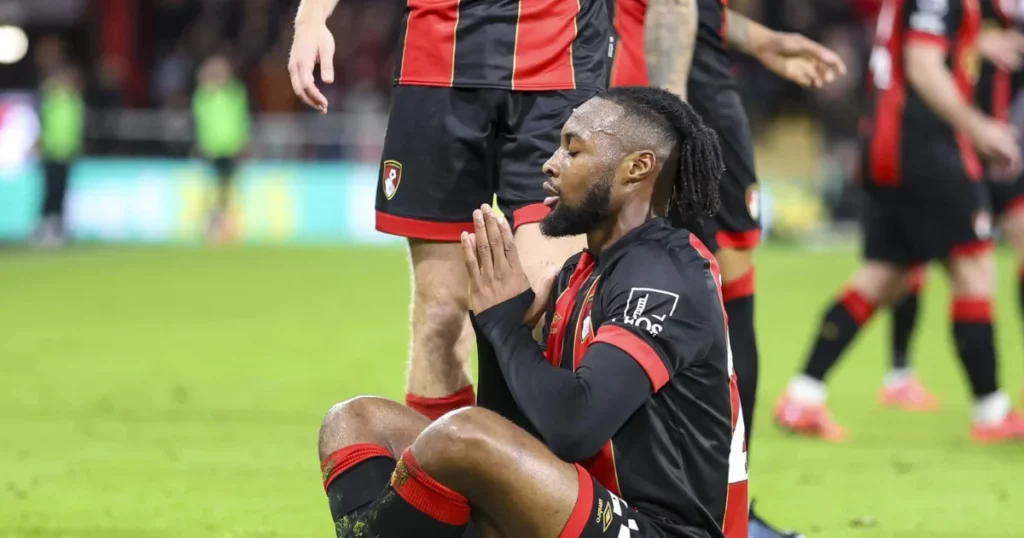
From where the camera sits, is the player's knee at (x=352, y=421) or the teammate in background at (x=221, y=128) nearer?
the player's knee at (x=352, y=421)

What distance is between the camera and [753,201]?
481 centimetres

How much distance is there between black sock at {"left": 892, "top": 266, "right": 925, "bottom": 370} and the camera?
7.43m

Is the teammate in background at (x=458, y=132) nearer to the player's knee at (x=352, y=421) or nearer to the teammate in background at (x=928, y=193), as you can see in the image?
the player's knee at (x=352, y=421)

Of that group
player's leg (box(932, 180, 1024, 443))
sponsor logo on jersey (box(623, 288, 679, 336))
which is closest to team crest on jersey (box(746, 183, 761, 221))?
sponsor logo on jersey (box(623, 288, 679, 336))

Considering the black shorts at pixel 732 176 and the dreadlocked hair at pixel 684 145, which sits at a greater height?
Result: the dreadlocked hair at pixel 684 145

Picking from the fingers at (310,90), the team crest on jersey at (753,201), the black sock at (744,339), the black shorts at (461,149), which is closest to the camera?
the fingers at (310,90)

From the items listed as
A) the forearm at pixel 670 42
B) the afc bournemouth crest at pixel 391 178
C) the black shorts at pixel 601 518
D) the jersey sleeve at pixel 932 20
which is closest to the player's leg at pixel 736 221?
the forearm at pixel 670 42

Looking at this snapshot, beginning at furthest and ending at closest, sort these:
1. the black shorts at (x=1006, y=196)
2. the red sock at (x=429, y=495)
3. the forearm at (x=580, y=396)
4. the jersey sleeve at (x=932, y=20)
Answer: the black shorts at (x=1006, y=196) < the jersey sleeve at (x=932, y=20) < the red sock at (x=429, y=495) < the forearm at (x=580, y=396)

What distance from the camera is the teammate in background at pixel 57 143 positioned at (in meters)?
17.8

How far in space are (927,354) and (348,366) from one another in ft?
11.9

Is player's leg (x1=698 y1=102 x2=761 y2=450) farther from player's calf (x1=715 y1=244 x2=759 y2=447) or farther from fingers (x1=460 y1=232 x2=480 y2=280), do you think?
fingers (x1=460 y1=232 x2=480 y2=280)

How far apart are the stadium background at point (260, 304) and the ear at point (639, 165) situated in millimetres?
1802

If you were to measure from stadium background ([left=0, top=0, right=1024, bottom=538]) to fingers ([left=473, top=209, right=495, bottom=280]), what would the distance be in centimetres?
161

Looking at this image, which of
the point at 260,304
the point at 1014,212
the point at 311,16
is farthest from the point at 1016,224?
the point at 260,304
